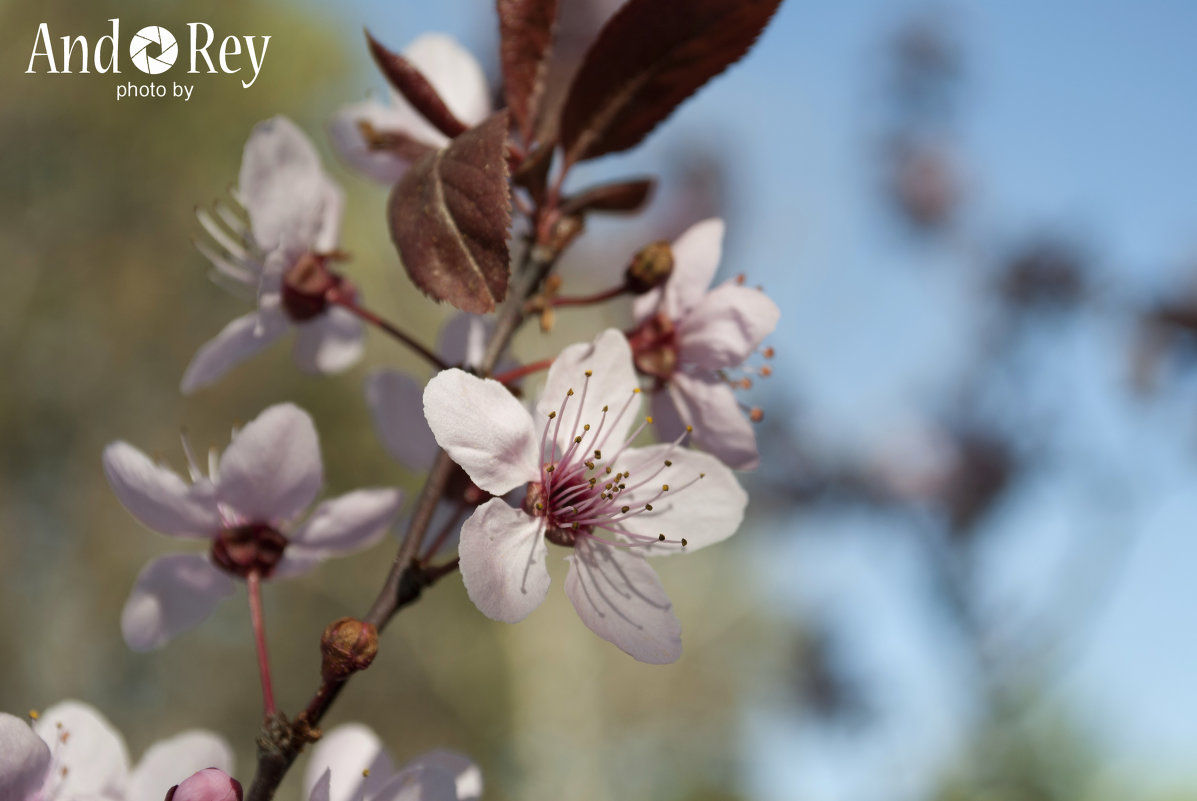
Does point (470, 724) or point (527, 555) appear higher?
point (527, 555)

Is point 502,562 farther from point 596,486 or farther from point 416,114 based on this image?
point 416,114

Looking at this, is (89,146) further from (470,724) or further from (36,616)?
(470,724)

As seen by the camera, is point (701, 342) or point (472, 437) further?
point (701, 342)

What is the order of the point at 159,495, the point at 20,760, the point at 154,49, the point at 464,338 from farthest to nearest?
the point at 154,49, the point at 464,338, the point at 159,495, the point at 20,760

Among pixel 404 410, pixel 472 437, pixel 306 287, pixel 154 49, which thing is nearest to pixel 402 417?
pixel 404 410

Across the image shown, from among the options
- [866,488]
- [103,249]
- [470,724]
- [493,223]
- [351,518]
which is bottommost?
[470,724]

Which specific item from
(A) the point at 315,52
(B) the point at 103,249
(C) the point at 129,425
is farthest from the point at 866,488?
(A) the point at 315,52

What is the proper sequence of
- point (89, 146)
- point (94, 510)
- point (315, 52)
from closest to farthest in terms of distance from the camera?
point (94, 510) < point (89, 146) < point (315, 52)
